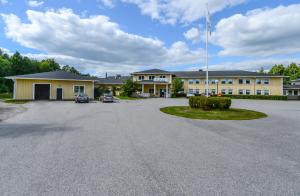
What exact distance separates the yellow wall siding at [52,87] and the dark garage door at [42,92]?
19.1 inches

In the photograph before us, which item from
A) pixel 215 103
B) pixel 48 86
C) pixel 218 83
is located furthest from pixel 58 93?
pixel 218 83

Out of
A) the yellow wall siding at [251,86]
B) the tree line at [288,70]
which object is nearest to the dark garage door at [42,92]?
the yellow wall siding at [251,86]

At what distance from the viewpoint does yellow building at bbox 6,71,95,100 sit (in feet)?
89.4

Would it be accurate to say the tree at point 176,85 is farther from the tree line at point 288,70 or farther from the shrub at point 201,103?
the tree line at point 288,70

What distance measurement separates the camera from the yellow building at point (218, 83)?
44438 millimetres

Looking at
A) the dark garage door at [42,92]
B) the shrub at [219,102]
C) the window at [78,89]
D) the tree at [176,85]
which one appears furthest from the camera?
the tree at [176,85]

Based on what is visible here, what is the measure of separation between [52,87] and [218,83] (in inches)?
1510

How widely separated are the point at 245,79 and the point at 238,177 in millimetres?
48030

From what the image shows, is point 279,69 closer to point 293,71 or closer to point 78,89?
point 293,71

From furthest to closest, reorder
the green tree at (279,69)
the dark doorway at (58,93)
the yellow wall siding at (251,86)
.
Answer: the green tree at (279,69), the yellow wall siding at (251,86), the dark doorway at (58,93)

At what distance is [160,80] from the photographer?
46.9 meters

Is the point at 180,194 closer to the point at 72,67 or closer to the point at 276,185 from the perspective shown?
the point at 276,185

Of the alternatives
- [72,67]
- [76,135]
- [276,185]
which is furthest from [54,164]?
[72,67]

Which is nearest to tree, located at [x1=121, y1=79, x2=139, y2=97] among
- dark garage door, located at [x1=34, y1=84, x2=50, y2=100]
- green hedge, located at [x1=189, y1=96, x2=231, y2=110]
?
dark garage door, located at [x1=34, y1=84, x2=50, y2=100]
